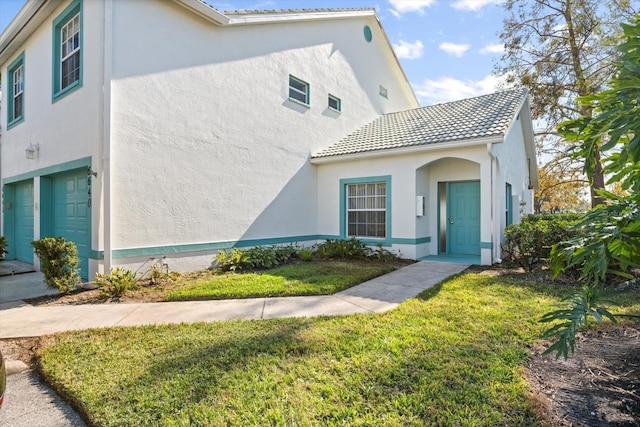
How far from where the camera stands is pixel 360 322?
4.75m

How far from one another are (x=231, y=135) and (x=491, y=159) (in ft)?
22.8

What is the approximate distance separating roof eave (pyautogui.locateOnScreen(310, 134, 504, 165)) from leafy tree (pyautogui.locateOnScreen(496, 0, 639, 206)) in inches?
487

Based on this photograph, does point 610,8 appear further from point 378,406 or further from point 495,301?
point 378,406

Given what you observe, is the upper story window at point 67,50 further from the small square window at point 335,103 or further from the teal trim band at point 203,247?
the small square window at point 335,103

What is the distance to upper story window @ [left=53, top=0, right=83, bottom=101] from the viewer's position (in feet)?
25.6

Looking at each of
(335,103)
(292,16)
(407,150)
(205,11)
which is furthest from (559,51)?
(205,11)

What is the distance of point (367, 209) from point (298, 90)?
184 inches

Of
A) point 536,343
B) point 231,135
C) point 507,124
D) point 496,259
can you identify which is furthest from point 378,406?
point 507,124

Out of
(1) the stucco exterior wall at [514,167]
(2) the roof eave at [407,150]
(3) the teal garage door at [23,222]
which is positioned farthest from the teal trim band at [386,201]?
(3) the teal garage door at [23,222]

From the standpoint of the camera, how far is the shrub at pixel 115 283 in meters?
6.37

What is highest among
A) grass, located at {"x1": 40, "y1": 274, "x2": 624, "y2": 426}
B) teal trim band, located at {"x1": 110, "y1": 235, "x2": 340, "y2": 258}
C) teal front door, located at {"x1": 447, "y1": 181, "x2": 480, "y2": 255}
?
teal front door, located at {"x1": 447, "y1": 181, "x2": 480, "y2": 255}

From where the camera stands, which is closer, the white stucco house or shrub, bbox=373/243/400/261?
the white stucco house

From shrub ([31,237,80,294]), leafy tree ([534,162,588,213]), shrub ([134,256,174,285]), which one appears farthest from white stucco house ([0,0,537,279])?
leafy tree ([534,162,588,213])

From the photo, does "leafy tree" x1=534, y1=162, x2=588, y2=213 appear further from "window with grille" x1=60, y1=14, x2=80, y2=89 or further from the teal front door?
"window with grille" x1=60, y1=14, x2=80, y2=89
